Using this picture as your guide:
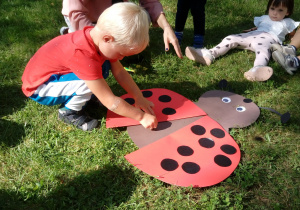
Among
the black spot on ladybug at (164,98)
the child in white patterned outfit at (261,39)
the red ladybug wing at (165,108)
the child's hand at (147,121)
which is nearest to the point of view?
the child's hand at (147,121)

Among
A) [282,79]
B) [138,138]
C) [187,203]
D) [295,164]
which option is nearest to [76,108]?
[138,138]

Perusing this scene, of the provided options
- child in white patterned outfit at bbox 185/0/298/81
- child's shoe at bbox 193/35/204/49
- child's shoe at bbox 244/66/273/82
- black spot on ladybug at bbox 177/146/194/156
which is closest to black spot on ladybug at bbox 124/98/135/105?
black spot on ladybug at bbox 177/146/194/156

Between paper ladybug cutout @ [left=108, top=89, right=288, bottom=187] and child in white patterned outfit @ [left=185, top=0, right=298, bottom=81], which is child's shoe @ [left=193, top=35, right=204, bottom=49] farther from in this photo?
paper ladybug cutout @ [left=108, top=89, right=288, bottom=187]

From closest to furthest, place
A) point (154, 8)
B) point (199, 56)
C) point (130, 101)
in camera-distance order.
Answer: point (130, 101) → point (154, 8) → point (199, 56)

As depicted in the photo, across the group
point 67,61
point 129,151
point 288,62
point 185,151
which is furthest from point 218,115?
point 67,61

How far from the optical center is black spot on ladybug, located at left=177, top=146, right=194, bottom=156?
178 cm

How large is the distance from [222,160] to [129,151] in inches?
22.5

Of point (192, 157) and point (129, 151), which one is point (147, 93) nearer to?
point (129, 151)

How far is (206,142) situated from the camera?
1851mm

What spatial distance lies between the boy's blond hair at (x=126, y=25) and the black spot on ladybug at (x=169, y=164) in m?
0.68

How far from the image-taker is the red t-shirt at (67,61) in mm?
1681

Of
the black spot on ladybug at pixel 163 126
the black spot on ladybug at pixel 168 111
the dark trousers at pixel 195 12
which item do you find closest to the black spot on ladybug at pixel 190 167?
the black spot on ladybug at pixel 163 126

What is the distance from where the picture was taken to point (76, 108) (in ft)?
6.46

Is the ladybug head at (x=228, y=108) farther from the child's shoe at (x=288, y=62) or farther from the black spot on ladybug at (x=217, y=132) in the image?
the child's shoe at (x=288, y=62)
